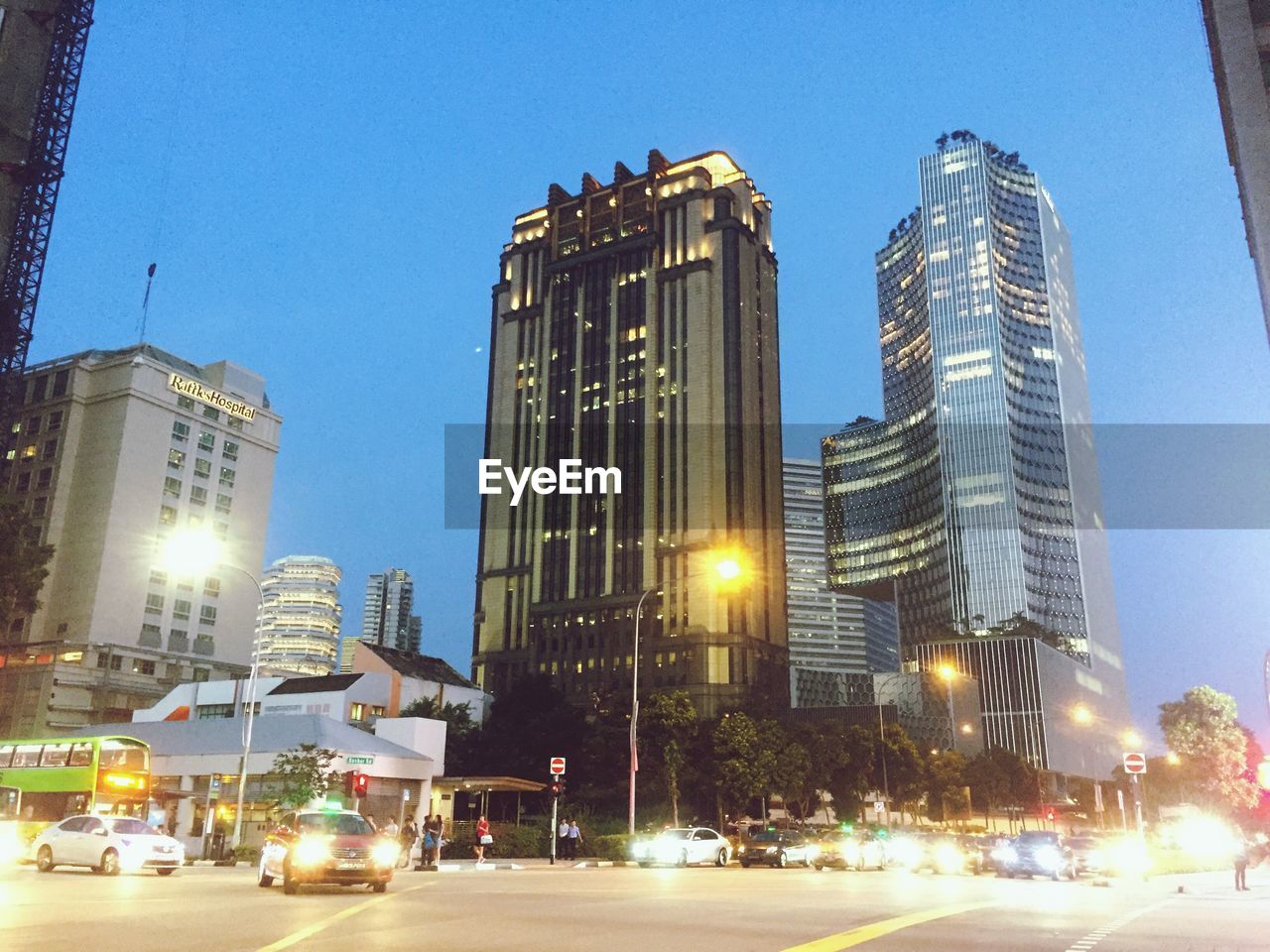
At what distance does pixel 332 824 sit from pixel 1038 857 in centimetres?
2548

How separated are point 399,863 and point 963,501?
162m

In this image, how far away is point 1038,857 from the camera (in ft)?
117

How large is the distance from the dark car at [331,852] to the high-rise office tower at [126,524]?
9621cm

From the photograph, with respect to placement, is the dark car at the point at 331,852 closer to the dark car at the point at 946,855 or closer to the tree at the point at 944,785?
the dark car at the point at 946,855

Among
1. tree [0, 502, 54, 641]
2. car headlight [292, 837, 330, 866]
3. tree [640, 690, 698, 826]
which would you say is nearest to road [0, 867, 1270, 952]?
car headlight [292, 837, 330, 866]

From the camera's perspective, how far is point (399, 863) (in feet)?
132

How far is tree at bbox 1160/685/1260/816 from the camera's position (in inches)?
3482

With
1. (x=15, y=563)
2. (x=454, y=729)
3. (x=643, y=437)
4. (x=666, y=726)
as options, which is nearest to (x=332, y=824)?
(x=15, y=563)

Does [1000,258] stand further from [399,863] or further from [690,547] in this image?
[399,863]

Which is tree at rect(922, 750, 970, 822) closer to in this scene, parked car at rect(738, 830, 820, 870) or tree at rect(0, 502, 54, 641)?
parked car at rect(738, 830, 820, 870)

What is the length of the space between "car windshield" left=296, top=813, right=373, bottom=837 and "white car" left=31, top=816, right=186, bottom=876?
332 inches

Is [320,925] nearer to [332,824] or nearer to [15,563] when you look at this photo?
[332,824]

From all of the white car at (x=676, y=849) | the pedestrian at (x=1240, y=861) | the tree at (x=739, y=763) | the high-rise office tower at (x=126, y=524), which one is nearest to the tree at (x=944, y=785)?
the tree at (x=739, y=763)

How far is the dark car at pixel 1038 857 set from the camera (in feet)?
116
